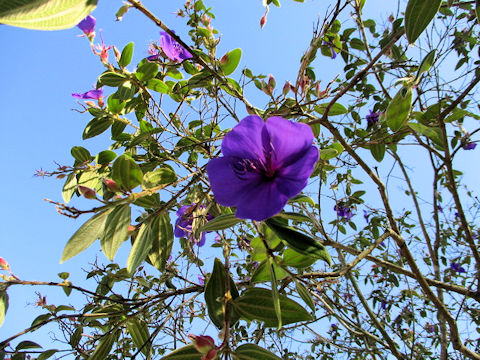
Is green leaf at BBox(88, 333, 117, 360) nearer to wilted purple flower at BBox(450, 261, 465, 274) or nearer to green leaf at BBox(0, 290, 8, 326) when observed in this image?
green leaf at BBox(0, 290, 8, 326)

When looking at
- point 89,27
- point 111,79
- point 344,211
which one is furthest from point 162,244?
point 344,211

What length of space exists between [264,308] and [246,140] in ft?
1.57

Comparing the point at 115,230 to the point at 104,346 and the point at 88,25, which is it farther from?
the point at 88,25

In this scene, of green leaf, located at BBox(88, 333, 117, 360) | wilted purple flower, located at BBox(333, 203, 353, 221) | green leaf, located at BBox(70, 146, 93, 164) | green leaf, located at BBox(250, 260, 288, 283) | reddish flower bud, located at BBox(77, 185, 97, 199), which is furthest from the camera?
wilted purple flower, located at BBox(333, 203, 353, 221)

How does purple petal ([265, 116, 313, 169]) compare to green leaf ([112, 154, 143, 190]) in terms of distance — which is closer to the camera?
purple petal ([265, 116, 313, 169])

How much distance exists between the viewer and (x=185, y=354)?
89 cm

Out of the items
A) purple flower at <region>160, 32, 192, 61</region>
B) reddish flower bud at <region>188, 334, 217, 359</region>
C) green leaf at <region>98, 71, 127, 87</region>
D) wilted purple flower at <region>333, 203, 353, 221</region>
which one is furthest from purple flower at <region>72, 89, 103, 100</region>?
wilted purple flower at <region>333, 203, 353, 221</region>

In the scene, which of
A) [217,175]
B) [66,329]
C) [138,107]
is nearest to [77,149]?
[138,107]

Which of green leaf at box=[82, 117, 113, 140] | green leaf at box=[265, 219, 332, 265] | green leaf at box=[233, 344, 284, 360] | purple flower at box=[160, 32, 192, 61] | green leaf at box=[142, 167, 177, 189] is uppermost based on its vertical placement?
purple flower at box=[160, 32, 192, 61]

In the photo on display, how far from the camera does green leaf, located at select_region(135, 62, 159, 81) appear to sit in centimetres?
136

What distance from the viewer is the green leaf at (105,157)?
148 centimetres

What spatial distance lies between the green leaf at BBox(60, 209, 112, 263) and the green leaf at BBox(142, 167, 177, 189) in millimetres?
171

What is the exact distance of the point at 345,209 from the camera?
2.53 m

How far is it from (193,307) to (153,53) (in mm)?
1563
